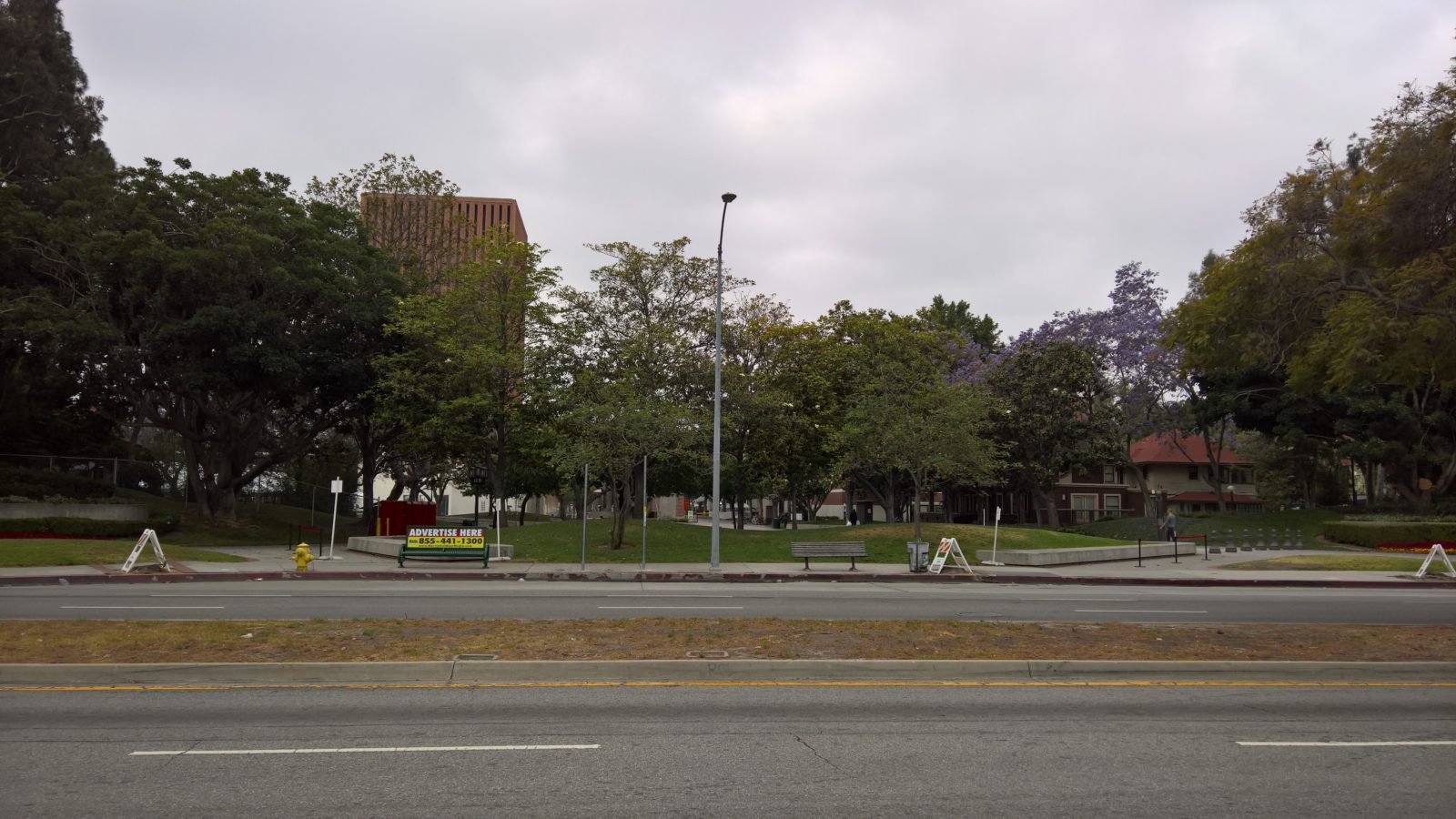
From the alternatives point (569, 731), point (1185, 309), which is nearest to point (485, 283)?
point (1185, 309)

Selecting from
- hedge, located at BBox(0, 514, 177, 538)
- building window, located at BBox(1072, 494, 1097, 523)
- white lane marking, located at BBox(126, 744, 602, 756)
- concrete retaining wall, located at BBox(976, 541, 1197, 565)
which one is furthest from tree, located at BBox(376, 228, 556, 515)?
building window, located at BBox(1072, 494, 1097, 523)

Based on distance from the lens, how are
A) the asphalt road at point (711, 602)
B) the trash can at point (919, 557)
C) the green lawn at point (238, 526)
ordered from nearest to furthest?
1. the asphalt road at point (711, 602)
2. the trash can at point (919, 557)
3. the green lawn at point (238, 526)

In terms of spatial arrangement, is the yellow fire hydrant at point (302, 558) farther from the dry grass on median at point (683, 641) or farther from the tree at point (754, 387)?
A: the tree at point (754, 387)

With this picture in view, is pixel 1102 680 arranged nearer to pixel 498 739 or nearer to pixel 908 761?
pixel 908 761

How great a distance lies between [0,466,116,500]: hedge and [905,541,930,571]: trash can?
31687mm

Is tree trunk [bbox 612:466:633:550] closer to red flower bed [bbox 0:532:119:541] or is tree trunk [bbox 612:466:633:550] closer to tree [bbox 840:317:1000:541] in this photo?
tree [bbox 840:317:1000:541]

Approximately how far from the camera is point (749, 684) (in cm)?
900

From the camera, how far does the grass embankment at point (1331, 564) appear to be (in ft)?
90.2

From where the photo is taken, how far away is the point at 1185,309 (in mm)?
18969

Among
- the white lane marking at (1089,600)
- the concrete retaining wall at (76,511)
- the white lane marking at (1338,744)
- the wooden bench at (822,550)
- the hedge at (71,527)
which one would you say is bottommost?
the white lane marking at (1089,600)

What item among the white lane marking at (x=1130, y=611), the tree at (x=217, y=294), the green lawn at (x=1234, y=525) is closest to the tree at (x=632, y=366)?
the tree at (x=217, y=294)

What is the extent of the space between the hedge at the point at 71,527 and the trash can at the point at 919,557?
26.4 meters

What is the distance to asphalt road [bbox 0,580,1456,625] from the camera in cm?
1403

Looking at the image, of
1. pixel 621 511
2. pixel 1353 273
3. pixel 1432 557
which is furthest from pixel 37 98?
pixel 1432 557
